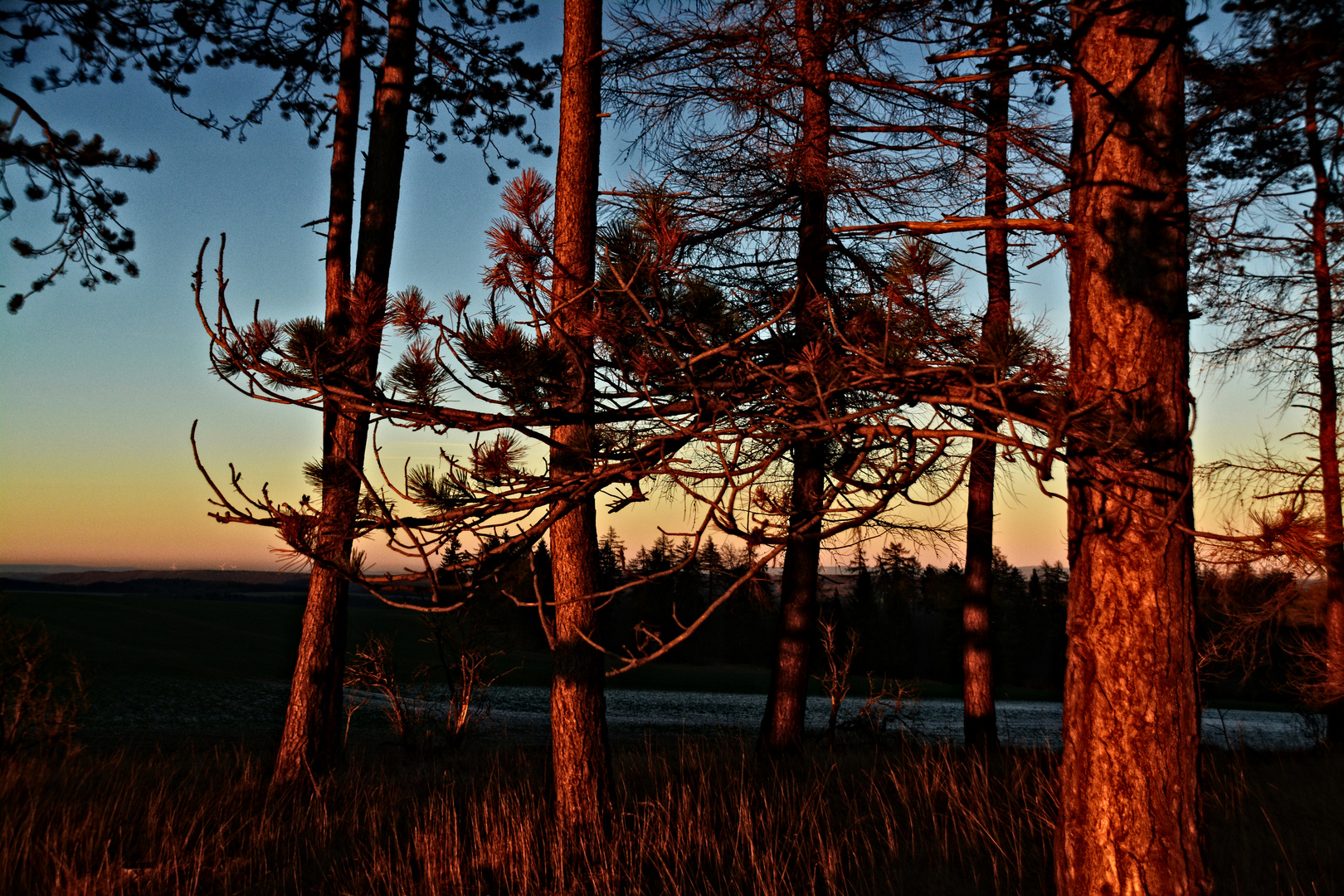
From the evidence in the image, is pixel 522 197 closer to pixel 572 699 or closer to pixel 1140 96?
pixel 1140 96

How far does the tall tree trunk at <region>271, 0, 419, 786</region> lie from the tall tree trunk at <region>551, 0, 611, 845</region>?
1656mm

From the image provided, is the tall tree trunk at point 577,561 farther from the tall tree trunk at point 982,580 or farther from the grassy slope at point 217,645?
the grassy slope at point 217,645

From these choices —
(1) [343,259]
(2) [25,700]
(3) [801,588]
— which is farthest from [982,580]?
(2) [25,700]

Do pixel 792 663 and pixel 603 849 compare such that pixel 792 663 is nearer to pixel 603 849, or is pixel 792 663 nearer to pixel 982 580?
pixel 982 580

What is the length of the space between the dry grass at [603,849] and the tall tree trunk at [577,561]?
1.02 feet

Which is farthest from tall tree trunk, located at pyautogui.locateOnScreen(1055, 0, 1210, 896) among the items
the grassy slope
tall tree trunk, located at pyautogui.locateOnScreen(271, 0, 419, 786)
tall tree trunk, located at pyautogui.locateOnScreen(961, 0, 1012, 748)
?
the grassy slope

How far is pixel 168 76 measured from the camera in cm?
880

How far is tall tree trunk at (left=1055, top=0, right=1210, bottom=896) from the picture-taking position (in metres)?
2.99

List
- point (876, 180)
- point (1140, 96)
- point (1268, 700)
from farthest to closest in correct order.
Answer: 1. point (1268, 700)
2. point (876, 180)
3. point (1140, 96)

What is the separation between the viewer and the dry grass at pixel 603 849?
14.8 feet

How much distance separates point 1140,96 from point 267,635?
42.4 meters

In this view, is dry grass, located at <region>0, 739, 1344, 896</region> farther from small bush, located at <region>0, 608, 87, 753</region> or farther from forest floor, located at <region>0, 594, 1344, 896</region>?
small bush, located at <region>0, 608, 87, 753</region>

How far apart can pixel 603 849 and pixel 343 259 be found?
6.66 metres

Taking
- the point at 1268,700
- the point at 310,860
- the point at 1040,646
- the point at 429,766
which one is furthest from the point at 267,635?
the point at 1268,700
